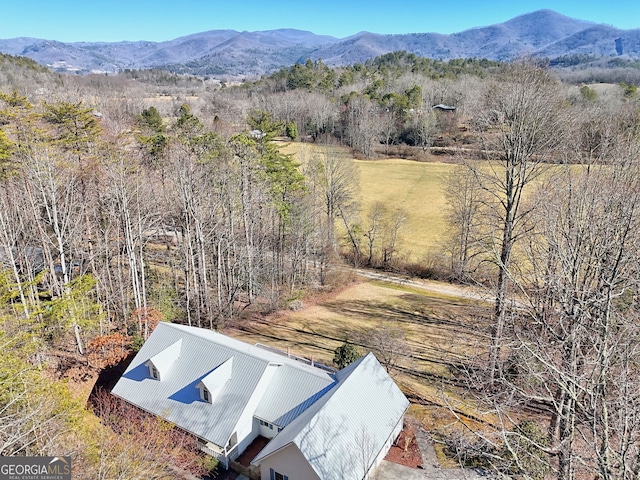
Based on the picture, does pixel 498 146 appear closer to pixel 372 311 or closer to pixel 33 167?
pixel 372 311

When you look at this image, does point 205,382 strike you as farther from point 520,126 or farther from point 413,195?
point 413,195

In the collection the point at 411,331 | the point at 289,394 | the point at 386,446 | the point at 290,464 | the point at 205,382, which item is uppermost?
the point at 205,382

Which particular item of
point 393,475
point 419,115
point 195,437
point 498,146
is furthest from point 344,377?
point 419,115

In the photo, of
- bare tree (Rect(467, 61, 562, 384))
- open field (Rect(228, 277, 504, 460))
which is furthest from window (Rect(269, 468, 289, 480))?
bare tree (Rect(467, 61, 562, 384))

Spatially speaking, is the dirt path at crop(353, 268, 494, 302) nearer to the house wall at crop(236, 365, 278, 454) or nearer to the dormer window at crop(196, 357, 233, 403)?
the house wall at crop(236, 365, 278, 454)

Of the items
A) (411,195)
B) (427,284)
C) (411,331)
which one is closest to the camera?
(411,331)

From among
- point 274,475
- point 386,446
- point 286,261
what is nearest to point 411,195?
point 286,261
